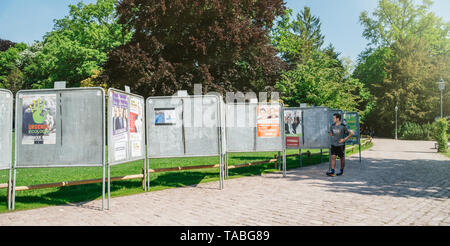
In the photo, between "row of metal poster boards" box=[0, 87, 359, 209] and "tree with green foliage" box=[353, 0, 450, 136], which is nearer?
"row of metal poster boards" box=[0, 87, 359, 209]

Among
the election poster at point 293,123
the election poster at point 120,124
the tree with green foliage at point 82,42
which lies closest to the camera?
the election poster at point 120,124

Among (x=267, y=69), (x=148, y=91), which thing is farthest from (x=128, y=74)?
(x=267, y=69)

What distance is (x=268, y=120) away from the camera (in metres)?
10.9

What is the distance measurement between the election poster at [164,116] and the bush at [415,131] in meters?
41.8

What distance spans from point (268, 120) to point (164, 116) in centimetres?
339

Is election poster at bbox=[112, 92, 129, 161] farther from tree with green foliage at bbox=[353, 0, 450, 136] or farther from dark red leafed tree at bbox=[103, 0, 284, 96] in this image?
tree with green foliage at bbox=[353, 0, 450, 136]

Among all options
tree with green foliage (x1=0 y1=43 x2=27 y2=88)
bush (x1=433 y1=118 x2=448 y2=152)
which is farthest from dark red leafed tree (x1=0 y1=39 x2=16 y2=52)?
bush (x1=433 y1=118 x2=448 y2=152)

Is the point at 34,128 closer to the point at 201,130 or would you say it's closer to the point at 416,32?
the point at 201,130

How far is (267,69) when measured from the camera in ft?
87.1

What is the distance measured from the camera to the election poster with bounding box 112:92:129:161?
7.25m

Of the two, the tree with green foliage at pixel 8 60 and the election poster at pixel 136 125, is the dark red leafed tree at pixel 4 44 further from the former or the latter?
the election poster at pixel 136 125

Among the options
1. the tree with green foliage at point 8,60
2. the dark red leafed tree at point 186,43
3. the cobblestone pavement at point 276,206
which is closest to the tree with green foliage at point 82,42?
the dark red leafed tree at point 186,43

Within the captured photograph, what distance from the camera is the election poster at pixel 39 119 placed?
721 centimetres

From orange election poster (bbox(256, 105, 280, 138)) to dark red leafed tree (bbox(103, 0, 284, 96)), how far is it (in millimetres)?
12163
